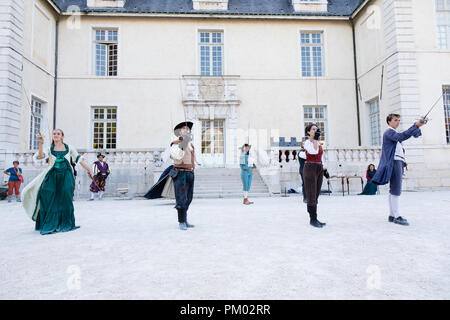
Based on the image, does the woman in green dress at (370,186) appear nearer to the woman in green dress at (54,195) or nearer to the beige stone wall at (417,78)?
the beige stone wall at (417,78)

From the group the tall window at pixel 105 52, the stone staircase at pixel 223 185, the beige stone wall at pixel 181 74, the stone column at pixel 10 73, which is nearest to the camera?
the stone staircase at pixel 223 185

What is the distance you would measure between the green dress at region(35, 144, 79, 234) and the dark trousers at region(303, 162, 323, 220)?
4017mm

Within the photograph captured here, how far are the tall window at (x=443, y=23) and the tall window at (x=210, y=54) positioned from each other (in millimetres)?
10481

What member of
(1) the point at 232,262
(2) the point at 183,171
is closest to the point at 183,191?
(2) the point at 183,171

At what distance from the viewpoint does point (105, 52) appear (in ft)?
51.4

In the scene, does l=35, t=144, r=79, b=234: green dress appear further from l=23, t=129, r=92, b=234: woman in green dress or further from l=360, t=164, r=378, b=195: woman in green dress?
l=360, t=164, r=378, b=195: woman in green dress

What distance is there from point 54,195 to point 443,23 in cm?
1678

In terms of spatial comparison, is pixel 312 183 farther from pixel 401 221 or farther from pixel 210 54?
pixel 210 54

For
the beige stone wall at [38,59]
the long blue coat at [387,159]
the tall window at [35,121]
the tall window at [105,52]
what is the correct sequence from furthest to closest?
the tall window at [105,52] → the tall window at [35,121] → the beige stone wall at [38,59] → the long blue coat at [387,159]

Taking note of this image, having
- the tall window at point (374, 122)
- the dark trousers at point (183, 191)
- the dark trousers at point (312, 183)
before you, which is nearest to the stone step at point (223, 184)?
the dark trousers at point (183, 191)

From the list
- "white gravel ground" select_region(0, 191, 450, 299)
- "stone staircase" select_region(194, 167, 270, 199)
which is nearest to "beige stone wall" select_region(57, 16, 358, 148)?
"stone staircase" select_region(194, 167, 270, 199)

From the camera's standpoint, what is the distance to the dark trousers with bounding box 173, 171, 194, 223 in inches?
188

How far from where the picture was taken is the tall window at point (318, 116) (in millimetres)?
15984

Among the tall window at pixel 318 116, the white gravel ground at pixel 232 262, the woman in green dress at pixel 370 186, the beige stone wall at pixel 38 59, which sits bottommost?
the white gravel ground at pixel 232 262
